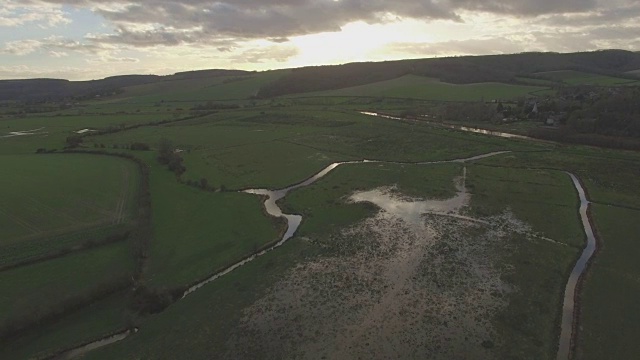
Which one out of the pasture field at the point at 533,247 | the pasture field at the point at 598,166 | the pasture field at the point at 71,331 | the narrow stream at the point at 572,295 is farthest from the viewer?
the pasture field at the point at 598,166

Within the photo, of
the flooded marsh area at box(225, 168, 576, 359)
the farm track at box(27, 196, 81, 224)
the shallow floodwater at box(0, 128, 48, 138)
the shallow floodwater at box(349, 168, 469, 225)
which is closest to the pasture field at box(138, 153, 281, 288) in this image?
the flooded marsh area at box(225, 168, 576, 359)

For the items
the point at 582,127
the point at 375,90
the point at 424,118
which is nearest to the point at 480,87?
the point at 375,90

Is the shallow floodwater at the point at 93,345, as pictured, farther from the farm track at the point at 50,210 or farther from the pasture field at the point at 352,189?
the farm track at the point at 50,210

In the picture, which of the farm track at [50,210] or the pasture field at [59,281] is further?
the farm track at [50,210]

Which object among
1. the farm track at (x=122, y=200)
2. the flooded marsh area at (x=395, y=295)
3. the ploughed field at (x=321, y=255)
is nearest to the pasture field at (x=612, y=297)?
the ploughed field at (x=321, y=255)

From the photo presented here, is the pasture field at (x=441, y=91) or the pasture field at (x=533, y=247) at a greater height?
the pasture field at (x=441, y=91)

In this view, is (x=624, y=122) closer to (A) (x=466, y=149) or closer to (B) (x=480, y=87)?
(A) (x=466, y=149)

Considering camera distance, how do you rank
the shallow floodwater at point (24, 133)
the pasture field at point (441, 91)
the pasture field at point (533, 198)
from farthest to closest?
the pasture field at point (441, 91) → the shallow floodwater at point (24, 133) → the pasture field at point (533, 198)
